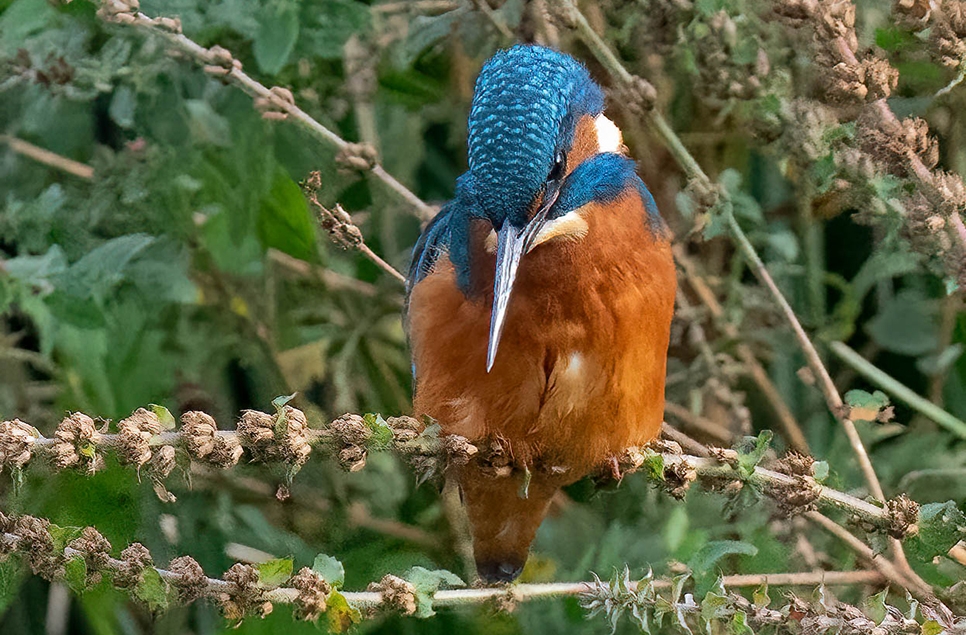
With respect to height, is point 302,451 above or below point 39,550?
above

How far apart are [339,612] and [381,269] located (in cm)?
92

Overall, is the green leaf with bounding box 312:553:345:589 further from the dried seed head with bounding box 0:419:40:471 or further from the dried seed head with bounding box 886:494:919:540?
the dried seed head with bounding box 886:494:919:540

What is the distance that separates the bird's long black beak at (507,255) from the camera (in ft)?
4.72

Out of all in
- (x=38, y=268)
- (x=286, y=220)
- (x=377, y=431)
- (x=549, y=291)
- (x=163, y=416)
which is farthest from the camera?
(x=286, y=220)

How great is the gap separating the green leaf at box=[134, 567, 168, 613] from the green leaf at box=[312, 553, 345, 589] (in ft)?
0.56

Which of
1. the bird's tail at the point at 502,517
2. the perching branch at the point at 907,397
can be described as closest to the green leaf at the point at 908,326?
the perching branch at the point at 907,397

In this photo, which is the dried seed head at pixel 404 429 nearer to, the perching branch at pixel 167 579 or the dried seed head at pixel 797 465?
the perching branch at pixel 167 579

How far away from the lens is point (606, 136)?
5.90ft

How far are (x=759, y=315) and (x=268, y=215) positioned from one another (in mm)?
1080

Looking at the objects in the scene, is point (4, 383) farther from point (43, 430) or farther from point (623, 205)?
point (623, 205)

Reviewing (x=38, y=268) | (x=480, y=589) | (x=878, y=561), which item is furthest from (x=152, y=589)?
(x=878, y=561)

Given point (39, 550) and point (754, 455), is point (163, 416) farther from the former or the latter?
point (754, 455)

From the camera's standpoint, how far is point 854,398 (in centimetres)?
160

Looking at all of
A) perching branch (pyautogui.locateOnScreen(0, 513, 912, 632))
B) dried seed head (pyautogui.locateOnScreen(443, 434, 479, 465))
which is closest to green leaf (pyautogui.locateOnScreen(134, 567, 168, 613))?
perching branch (pyautogui.locateOnScreen(0, 513, 912, 632))
